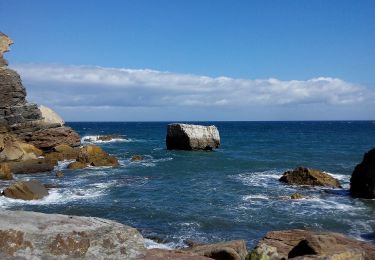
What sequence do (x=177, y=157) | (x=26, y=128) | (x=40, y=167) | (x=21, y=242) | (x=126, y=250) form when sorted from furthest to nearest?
(x=177, y=157), (x=26, y=128), (x=40, y=167), (x=126, y=250), (x=21, y=242)

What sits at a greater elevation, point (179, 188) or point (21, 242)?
point (21, 242)

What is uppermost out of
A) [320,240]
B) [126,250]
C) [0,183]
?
[126,250]

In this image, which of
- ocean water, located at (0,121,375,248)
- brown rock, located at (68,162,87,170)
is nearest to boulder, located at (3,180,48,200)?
ocean water, located at (0,121,375,248)

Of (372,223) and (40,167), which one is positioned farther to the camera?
(40,167)

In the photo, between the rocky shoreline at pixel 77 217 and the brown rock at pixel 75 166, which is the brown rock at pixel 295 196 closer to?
the rocky shoreline at pixel 77 217

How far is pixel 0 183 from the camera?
3036 centimetres

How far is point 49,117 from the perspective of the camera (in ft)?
159

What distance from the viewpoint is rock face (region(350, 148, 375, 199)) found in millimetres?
24875

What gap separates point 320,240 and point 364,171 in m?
15.8

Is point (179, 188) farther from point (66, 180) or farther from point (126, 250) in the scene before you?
point (126, 250)

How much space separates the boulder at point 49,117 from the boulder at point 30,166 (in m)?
10.2

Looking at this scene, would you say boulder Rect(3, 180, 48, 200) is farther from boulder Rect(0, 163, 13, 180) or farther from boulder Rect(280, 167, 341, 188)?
boulder Rect(280, 167, 341, 188)

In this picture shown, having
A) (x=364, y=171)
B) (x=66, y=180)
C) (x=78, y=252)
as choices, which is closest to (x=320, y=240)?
(x=78, y=252)

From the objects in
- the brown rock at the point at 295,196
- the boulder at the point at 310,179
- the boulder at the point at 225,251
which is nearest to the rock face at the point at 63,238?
Answer: the boulder at the point at 225,251
